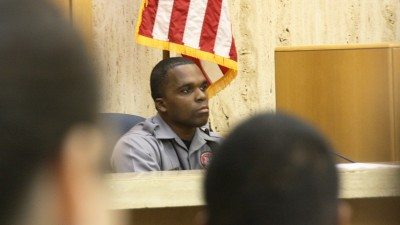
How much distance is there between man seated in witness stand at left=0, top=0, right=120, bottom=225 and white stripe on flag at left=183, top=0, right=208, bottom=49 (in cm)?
483

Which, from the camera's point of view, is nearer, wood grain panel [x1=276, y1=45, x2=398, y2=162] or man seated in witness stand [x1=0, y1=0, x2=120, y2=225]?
man seated in witness stand [x1=0, y1=0, x2=120, y2=225]

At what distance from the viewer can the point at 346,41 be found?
7.54 meters

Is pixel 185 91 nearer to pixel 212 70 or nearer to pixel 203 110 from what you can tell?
pixel 203 110

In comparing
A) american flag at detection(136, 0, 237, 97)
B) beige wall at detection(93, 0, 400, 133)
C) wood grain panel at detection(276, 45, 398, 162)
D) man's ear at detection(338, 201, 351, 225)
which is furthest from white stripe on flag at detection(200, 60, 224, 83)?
man's ear at detection(338, 201, 351, 225)

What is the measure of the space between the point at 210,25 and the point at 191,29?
13cm

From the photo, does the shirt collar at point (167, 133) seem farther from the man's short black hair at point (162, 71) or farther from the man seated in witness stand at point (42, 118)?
the man seated in witness stand at point (42, 118)

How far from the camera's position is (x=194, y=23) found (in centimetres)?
602

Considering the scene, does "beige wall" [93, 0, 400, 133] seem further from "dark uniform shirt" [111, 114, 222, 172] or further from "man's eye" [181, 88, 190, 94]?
"dark uniform shirt" [111, 114, 222, 172]

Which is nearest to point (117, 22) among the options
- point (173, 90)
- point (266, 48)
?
point (266, 48)

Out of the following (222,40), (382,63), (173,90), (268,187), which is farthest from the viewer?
(222,40)

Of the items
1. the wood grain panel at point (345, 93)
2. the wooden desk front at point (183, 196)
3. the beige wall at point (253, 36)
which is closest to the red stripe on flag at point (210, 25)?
the wood grain panel at point (345, 93)

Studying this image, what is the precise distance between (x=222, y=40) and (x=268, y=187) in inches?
185

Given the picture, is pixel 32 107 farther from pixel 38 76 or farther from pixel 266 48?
pixel 266 48

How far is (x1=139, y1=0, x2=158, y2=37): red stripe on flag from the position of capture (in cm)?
596
